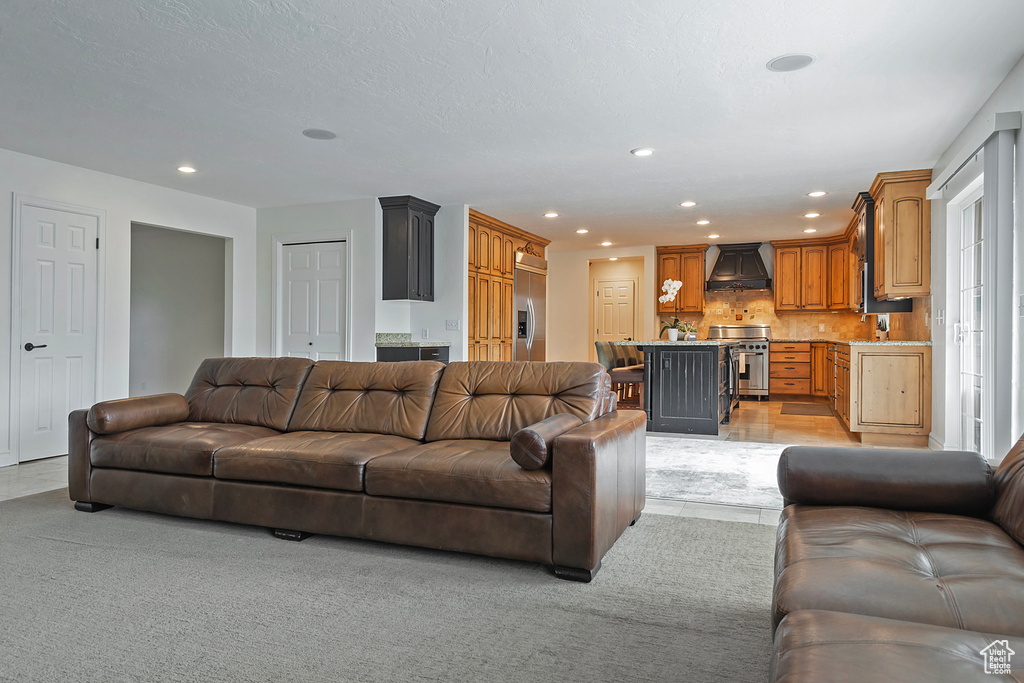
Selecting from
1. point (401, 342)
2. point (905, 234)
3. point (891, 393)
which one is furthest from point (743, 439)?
point (401, 342)

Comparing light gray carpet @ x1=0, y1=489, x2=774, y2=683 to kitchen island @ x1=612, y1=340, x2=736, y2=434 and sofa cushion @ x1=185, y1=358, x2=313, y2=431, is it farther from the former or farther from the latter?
kitchen island @ x1=612, y1=340, x2=736, y2=434

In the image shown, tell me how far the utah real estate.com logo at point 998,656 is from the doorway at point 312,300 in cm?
640

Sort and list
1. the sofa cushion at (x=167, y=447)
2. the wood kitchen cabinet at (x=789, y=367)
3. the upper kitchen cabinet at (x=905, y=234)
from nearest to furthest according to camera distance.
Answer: the sofa cushion at (x=167, y=447), the upper kitchen cabinet at (x=905, y=234), the wood kitchen cabinet at (x=789, y=367)

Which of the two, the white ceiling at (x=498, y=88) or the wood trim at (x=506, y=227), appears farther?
the wood trim at (x=506, y=227)

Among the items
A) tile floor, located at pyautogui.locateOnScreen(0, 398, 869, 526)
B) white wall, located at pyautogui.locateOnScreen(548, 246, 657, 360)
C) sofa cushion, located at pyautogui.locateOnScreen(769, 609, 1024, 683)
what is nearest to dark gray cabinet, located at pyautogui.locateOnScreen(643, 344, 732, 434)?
tile floor, located at pyautogui.locateOnScreen(0, 398, 869, 526)

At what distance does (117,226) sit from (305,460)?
419 centimetres

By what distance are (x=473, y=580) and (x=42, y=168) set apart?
16.6ft

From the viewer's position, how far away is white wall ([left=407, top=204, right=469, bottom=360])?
23.2ft

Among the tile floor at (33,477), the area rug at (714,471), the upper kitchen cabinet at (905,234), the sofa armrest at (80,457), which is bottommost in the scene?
the tile floor at (33,477)

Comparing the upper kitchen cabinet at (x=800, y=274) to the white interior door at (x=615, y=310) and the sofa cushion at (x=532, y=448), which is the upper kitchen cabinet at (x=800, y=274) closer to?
the white interior door at (x=615, y=310)

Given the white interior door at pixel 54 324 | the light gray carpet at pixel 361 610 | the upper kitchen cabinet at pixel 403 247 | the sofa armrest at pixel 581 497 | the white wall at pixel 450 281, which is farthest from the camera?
the white wall at pixel 450 281

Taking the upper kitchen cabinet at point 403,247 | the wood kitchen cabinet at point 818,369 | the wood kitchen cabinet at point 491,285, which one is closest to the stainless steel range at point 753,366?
the wood kitchen cabinet at point 818,369

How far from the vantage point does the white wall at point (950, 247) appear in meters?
3.43

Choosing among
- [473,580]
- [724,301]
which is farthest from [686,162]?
[724,301]
